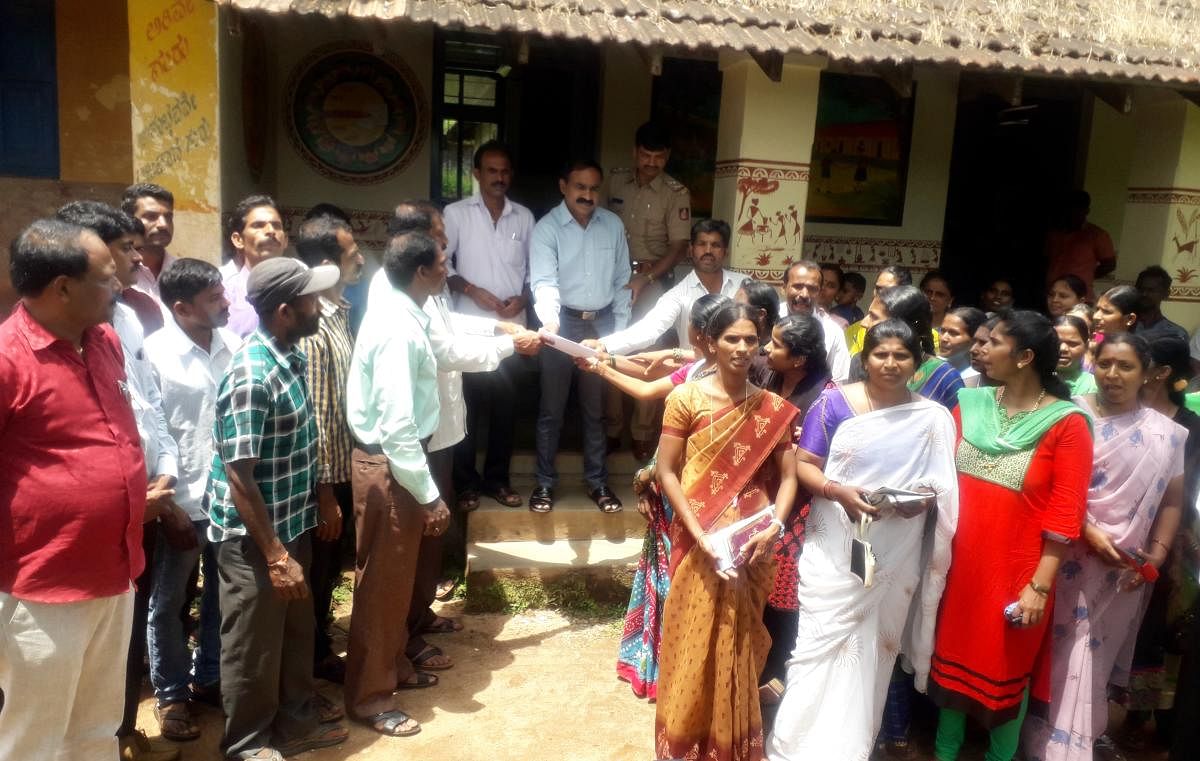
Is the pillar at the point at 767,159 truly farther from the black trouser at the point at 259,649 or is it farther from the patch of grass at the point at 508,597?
the black trouser at the point at 259,649

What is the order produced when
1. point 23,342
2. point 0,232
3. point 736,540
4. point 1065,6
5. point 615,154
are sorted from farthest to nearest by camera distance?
point 615,154
point 1065,6
point 0,232
point 736,540
point 23,342

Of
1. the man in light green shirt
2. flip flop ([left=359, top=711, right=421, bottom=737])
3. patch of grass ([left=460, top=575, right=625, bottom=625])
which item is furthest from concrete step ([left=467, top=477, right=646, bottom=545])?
flip flop ([left=359, top=711, right=421, bottom=737])

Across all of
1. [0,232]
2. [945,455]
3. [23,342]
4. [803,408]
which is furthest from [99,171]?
[945,455]

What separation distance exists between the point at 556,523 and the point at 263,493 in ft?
7.59

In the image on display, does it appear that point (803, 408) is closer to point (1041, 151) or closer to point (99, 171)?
point (99, 171)

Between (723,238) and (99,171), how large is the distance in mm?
3988

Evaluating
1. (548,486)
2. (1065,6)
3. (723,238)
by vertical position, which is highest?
(1065,6)

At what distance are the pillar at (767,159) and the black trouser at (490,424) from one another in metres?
1.83

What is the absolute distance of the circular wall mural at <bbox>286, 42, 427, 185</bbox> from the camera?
22.4ft

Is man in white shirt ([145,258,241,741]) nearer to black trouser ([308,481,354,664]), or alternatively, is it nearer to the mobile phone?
black trouser ([308,481,354,664])

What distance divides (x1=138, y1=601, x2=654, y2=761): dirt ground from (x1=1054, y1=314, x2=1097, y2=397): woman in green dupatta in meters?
2.39

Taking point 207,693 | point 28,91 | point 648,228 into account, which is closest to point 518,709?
point 207,693

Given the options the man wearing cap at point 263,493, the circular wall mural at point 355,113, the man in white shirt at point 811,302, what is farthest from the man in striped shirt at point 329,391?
the circular wall mural at point 355,113

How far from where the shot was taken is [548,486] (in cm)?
512
